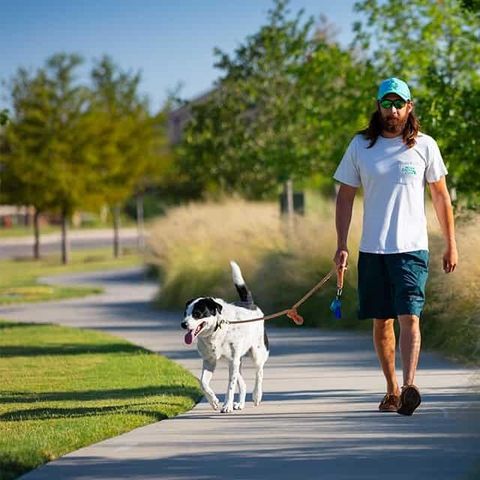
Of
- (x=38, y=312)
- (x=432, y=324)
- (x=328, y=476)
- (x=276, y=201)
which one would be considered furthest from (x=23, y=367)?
(x=276, y=201)

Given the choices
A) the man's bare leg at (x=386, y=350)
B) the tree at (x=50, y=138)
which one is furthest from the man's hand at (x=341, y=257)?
the tree at (x=50, y=138)

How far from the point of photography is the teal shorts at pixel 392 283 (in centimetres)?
909

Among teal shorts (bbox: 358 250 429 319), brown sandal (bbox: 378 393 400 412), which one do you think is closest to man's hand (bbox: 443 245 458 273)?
teal shorts (bbox: 358 250 429 319)

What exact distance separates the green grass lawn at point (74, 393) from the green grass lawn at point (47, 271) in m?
8.91

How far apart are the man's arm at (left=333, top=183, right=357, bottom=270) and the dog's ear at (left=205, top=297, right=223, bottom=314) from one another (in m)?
0.94

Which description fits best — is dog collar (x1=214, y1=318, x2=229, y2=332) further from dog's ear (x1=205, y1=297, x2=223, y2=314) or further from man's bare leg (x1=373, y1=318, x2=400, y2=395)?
man's bare leg (x1=373, y1=318, x2=400, y2=395)

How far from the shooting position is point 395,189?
9102 millimetres

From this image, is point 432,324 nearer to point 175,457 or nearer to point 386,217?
point 386,217

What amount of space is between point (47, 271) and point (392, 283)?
27.7 metres

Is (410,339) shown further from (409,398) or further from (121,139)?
(121,139)

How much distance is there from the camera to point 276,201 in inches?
1361

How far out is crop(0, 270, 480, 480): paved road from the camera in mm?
7367

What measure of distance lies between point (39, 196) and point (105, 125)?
2.82 meters

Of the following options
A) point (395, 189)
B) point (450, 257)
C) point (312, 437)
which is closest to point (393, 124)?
point (395, 189)
